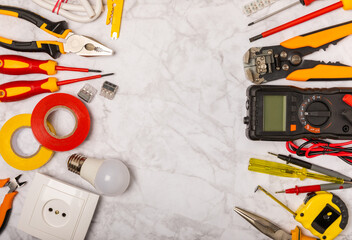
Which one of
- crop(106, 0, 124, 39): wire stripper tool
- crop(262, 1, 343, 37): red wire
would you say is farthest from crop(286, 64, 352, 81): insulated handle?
crop(106, 0, 124, 39): wire stripper tool

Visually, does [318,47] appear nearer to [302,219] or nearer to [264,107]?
[264,107]

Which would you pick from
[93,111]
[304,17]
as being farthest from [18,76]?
[304,17]

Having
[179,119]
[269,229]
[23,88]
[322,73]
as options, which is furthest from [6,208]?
[322,73]

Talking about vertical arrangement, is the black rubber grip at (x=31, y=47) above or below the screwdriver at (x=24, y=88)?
above

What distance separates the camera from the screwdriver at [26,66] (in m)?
1.09

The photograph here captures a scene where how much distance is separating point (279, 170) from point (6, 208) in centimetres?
89

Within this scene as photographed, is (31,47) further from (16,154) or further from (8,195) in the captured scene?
(8,195)

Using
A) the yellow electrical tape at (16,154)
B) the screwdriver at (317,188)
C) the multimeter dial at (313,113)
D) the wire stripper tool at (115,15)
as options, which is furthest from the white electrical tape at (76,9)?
the screwdriver at (317,188)

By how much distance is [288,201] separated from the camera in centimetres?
116

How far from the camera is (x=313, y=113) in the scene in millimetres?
1063

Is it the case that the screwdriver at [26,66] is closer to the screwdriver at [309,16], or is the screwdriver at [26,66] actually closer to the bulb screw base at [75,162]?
the bulb screw base at [75,162]

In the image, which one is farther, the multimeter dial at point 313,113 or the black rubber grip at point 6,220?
the black rubber grip at point 6,220

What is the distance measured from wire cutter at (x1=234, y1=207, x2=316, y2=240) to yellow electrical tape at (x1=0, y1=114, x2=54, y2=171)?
65 cm

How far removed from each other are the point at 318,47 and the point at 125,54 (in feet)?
2.00
